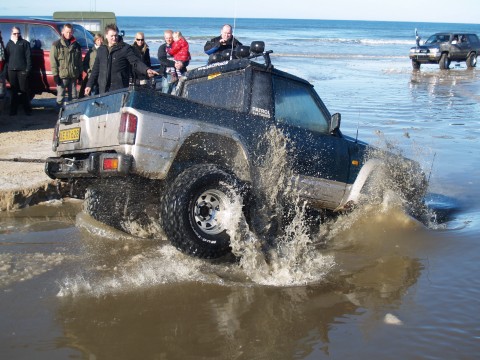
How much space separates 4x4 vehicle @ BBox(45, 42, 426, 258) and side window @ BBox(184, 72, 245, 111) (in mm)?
13

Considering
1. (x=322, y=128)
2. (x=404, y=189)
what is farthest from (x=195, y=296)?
(x=404, y=189)

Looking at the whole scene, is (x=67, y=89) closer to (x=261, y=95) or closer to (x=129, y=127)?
(x=261, y=95)

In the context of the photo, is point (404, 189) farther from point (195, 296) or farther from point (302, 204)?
point (195, 296)

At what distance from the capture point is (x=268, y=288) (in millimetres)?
5137

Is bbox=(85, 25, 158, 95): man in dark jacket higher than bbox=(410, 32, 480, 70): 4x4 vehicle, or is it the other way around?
bbox=(410, 32, 480, 70): 4x4 vehicle

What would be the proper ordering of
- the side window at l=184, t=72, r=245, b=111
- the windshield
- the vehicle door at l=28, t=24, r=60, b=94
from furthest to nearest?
the windshield < the vehicle door at l=28, t=24, r=60, b=94 < the side window at l=184, t=72, r=245, b=111

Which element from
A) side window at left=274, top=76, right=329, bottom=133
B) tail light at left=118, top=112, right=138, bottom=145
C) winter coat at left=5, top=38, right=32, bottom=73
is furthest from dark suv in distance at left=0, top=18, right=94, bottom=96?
tail light at left=118, top=112, right=138, bottom=145

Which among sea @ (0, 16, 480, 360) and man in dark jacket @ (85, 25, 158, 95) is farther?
man in dark jacket @ (85, 25, 158, 95)

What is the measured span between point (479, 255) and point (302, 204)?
1788mm

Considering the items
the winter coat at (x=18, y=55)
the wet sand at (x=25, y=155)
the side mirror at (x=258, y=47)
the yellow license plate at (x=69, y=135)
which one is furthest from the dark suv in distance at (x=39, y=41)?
the side mirror at (x=258, y=47)

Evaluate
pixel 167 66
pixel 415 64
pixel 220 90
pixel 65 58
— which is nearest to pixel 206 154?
pixel 220 90

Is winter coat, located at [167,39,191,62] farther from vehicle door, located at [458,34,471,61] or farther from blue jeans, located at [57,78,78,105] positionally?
vehicle door, located at [458,34,471,61]

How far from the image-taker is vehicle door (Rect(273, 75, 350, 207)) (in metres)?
6.20

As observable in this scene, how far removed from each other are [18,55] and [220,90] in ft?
23.0
